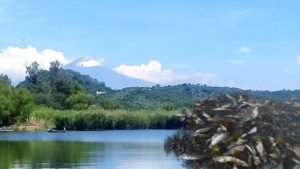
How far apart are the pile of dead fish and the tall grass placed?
186 feet

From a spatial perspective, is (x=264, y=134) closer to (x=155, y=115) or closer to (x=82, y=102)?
(x=155, y=115)

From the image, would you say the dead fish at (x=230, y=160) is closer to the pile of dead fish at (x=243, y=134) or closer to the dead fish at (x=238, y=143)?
the pile of dead fish at (x=243, y=134)

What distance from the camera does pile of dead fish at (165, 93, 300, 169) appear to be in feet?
24.7

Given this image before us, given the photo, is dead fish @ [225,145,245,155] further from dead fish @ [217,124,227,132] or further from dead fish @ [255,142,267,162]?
dead fish @ [217,124,227,132]

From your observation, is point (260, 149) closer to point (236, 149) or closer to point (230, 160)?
point (236, 149)

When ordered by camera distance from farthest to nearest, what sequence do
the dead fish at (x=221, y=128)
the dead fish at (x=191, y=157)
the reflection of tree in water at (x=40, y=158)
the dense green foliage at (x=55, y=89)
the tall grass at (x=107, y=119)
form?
the dense green foliage at (x=55, y=89) → the tall grass at (x=107, y=119) → the reflection of tree in water at (x=40, y=158) → the dead fish at (x=191, y=157) → the dead fish at (x=221, y=128)

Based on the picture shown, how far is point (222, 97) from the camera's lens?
8242 millimetres

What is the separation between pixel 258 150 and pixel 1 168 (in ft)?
61.3

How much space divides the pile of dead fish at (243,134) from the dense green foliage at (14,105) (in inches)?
2477

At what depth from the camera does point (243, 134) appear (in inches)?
298

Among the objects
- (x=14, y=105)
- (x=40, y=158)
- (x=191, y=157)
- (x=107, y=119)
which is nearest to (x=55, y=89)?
(x=14, y=105)

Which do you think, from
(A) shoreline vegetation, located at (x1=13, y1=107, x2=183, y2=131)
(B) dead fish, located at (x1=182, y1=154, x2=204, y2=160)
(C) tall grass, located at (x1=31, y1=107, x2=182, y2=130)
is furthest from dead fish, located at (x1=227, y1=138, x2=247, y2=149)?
(A) shoreline vegetation, located at (x1=13, y1=107, x2=183, y2=131)

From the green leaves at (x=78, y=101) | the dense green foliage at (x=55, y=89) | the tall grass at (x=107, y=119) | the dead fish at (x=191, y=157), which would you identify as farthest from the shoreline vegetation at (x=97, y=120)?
the dead fish at (x=191, y=157)

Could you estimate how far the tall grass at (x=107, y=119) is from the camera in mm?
67250
